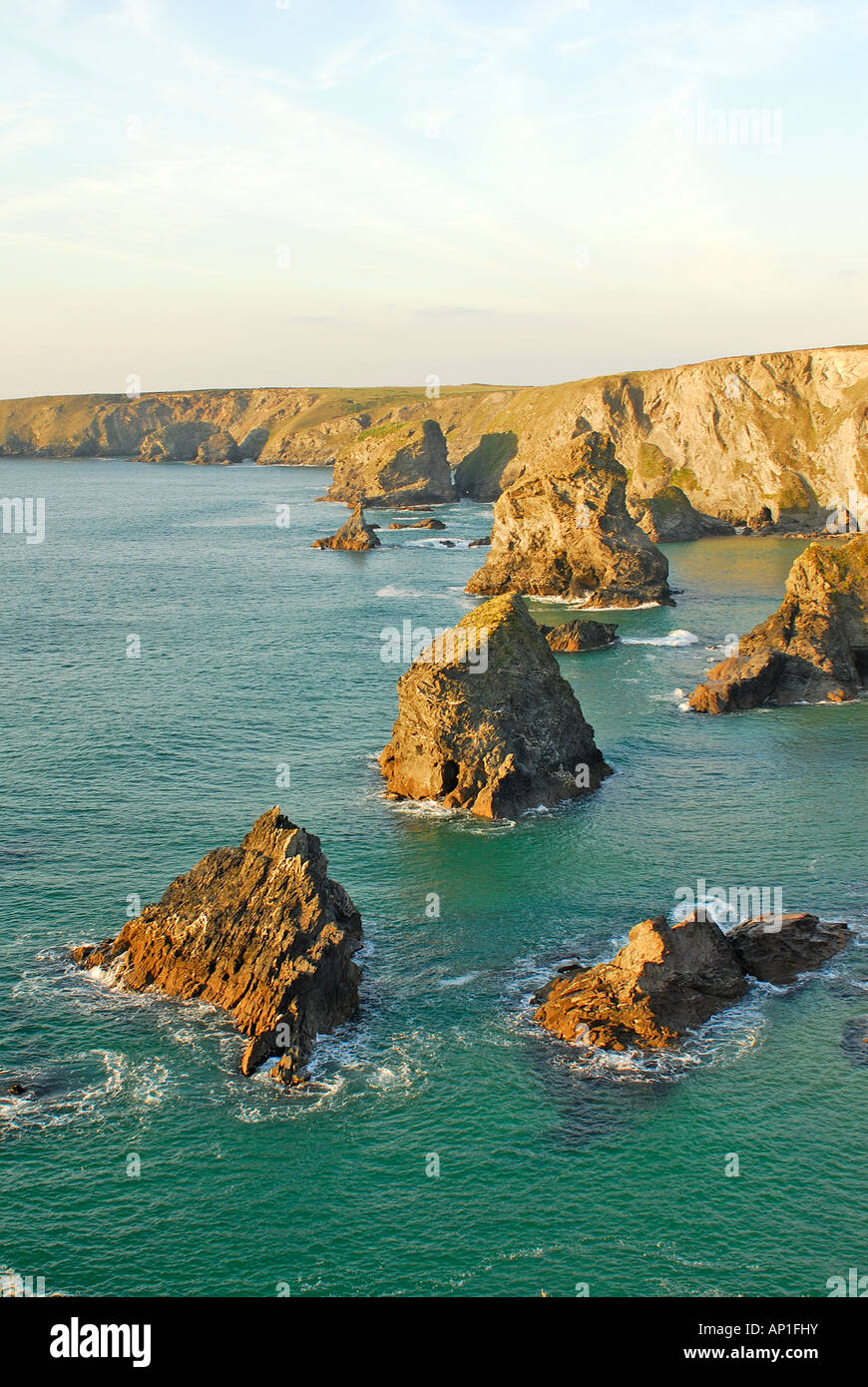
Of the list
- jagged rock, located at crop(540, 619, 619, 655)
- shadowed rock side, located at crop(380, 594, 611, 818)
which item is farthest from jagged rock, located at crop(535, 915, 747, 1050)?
jagged rock, located at crop(540, 619, 619, 655)

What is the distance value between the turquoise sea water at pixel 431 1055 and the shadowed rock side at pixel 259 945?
4.76 feet

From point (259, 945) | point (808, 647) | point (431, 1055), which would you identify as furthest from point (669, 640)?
point (431, 1055)

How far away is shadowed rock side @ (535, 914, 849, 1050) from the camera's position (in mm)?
50094

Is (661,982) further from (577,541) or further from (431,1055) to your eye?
(577,541)

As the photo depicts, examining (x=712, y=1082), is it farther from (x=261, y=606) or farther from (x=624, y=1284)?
(x=261, y=606)

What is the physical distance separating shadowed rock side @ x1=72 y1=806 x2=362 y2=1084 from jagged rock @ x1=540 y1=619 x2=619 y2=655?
68.3 m

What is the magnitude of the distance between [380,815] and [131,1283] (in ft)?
133

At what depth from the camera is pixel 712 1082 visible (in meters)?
47.0

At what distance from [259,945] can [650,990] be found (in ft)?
58.2

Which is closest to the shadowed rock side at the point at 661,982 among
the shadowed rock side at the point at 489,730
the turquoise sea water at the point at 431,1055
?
the turquoise sea water at the point at 431,1055

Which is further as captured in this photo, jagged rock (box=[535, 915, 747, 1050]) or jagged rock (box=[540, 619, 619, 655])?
jagged rock (box=[540, 619, 619, 655])

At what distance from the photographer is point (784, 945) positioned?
184ft
